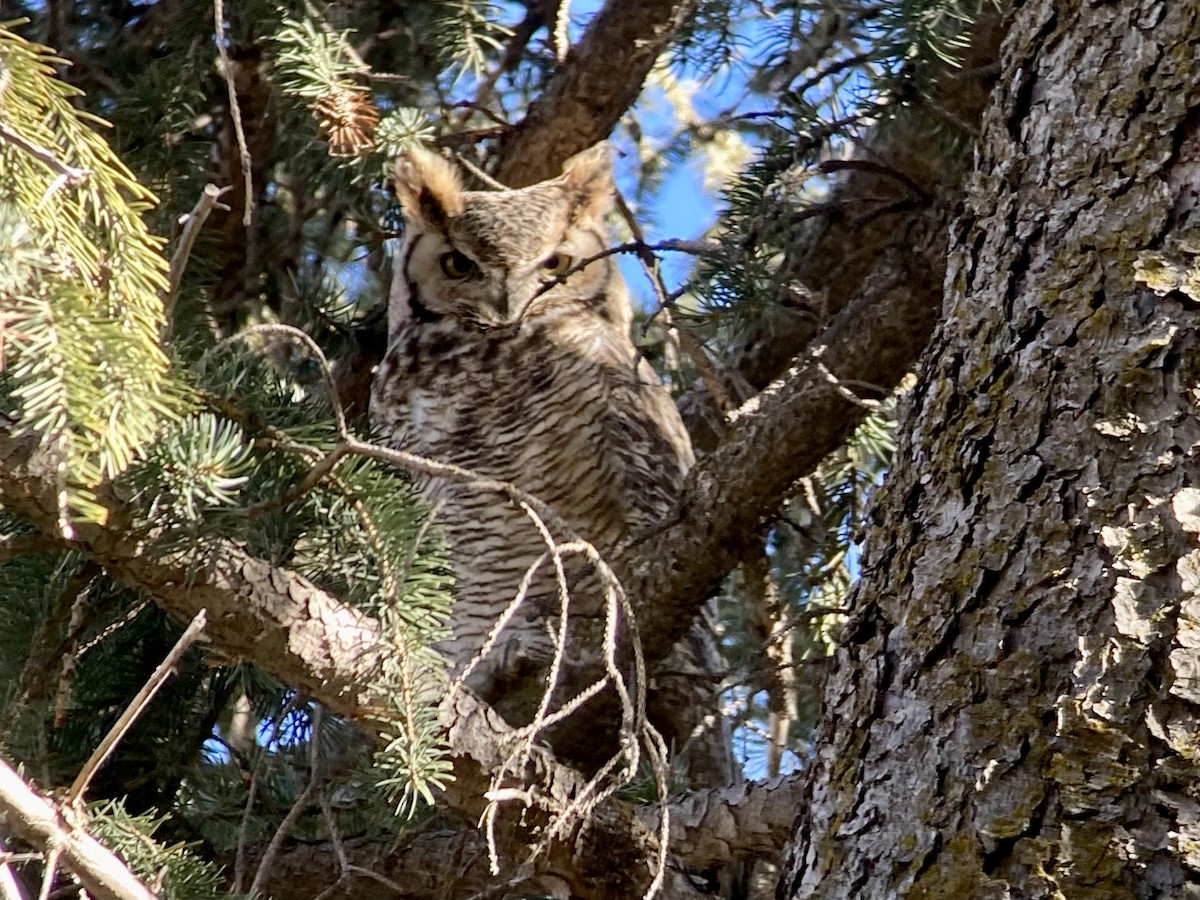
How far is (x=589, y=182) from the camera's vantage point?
8.28 feet

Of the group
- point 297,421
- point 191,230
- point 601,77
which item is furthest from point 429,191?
point 191,230

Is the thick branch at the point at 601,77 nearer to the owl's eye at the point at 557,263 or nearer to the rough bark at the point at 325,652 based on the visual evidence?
the owl's eye at the point at 557,263

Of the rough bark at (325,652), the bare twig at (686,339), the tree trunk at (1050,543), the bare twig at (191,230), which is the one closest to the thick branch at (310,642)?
the rough bark at (325,652)

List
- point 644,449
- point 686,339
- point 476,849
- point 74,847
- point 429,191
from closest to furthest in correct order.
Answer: point 74,847
point 476,849
point 686,339
point 644,449
point 429,191

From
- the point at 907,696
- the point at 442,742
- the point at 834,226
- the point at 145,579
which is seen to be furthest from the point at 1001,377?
the point at 834,226

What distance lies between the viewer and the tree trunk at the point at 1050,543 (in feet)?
2.89

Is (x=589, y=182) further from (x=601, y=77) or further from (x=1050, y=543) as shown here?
(x=1050, y=543)

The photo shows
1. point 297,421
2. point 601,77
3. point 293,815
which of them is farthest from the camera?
point 601,77

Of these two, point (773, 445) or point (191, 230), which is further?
point (773, 445)

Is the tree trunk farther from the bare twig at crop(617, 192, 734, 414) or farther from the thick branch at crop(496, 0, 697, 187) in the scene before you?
the thick branch at crop(496, 0, 697, 187)

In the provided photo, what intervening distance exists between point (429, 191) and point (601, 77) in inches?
15.9

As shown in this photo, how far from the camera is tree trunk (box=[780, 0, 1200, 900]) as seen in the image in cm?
88

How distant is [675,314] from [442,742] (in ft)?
2.42

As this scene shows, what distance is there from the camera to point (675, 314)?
1781mm
